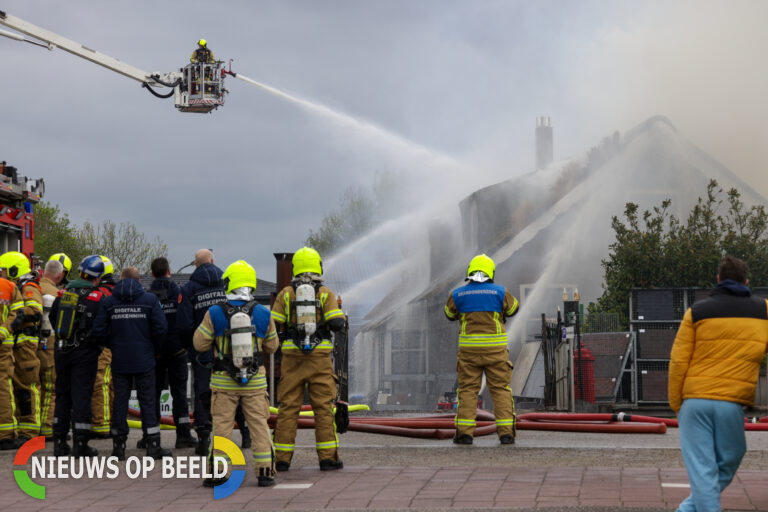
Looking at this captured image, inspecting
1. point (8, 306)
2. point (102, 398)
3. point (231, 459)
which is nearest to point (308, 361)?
point (231, 459)

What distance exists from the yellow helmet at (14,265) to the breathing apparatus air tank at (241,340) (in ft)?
12.7

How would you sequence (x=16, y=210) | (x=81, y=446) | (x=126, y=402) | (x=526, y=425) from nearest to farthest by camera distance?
(x=126, y=402)
(x=81, y=446)
(x=526, y=425)
(x=16, y=210)

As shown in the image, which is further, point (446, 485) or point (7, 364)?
point (7, 364)

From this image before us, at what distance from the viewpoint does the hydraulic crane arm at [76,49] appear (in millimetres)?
20703

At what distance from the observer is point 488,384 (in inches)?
356

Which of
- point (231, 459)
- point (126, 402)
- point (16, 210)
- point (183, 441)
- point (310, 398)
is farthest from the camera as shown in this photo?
point (16, 210)

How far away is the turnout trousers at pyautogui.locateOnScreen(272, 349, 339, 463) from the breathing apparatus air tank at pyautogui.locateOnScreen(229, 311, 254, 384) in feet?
2.62

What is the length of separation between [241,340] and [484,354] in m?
3.08

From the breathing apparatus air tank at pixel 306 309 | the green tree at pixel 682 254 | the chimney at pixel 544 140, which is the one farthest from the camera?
the chimney at pixel 544 140

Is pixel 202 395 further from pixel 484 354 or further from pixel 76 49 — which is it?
pixel 76 49

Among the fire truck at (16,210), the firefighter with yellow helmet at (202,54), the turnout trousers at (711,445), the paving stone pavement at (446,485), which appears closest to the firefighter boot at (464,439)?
the paving stone pavement at (446,485)

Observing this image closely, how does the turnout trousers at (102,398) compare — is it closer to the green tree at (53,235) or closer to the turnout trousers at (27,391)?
the turnout trousers at (27,391)

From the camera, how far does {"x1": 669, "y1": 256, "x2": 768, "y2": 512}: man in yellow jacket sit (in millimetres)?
5047

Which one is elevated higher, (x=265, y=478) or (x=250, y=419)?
(x=250, y=419)
